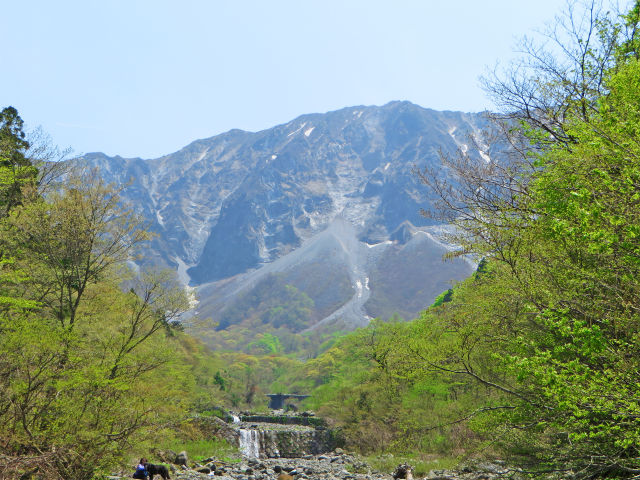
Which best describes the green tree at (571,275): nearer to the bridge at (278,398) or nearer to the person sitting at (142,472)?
the person sitting at (142,472)

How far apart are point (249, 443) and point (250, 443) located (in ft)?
0.60

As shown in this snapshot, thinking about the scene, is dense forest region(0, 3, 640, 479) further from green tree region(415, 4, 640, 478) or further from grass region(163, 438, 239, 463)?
grass region(163, 438, 239, 463)

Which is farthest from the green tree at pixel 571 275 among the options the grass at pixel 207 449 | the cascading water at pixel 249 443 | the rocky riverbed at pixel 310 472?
the cascading water at pixel 249 443

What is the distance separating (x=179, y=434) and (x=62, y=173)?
19.9 metres

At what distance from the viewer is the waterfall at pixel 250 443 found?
147ft

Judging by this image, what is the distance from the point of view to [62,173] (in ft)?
88.4

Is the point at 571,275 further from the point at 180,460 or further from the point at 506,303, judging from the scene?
the point at 180,460

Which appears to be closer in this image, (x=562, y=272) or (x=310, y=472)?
(x=562, y=272)

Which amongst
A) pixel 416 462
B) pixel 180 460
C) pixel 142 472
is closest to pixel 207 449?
pixel 180 460

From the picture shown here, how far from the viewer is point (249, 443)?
45969 millimetres

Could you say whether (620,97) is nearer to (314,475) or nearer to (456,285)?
(456,285)

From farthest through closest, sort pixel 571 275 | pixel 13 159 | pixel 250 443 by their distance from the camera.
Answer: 1. pixel 250 443
2. pixel 13 159
3. pixel 571 275

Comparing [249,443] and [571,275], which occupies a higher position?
[571,275]

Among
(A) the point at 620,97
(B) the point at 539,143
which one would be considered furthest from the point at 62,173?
(A) the point at 620,97
